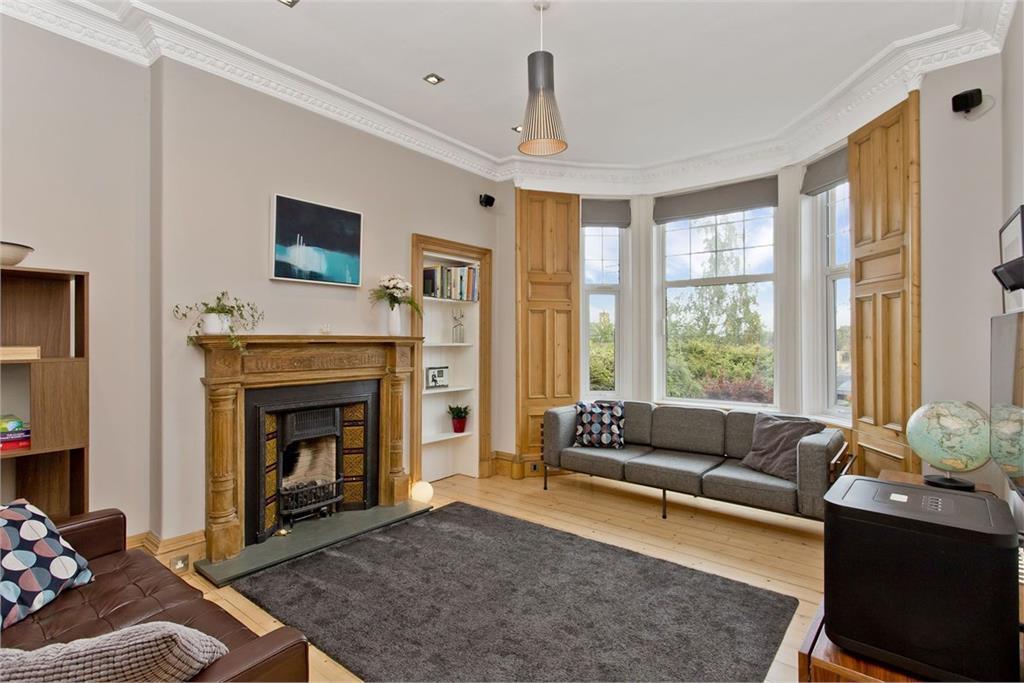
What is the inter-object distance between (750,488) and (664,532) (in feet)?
2.20

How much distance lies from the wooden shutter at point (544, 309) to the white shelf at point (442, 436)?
1.82ft

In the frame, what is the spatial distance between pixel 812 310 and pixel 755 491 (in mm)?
1759

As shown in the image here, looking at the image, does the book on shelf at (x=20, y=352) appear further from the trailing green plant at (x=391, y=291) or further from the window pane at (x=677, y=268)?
the window pane at (x=677, y=268)

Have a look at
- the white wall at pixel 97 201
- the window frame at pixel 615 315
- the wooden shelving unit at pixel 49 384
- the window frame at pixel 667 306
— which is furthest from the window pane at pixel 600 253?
the wooden shelving unit at pixel 49 384

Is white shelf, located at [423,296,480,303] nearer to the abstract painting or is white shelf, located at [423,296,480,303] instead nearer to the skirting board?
the abstract painting

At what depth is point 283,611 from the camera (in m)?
2.52

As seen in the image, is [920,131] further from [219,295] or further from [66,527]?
[66,527]

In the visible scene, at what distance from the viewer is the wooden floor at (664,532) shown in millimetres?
2498

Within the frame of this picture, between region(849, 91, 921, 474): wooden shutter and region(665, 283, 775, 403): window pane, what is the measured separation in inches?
40.5

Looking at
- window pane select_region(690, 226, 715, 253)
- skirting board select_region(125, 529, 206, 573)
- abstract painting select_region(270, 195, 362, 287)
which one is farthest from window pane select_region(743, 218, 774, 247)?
skirting board select_region(125, 529, 206, 573)

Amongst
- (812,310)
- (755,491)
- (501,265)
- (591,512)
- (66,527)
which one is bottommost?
(591,512)

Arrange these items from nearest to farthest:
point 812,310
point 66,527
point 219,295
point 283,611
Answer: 1. point 66,527
2. point 283,611
3. point 219,295
4. point 812,310

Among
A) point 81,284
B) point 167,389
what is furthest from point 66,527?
point 81,284

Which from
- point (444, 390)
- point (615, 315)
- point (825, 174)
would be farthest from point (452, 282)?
point (825, 174)
